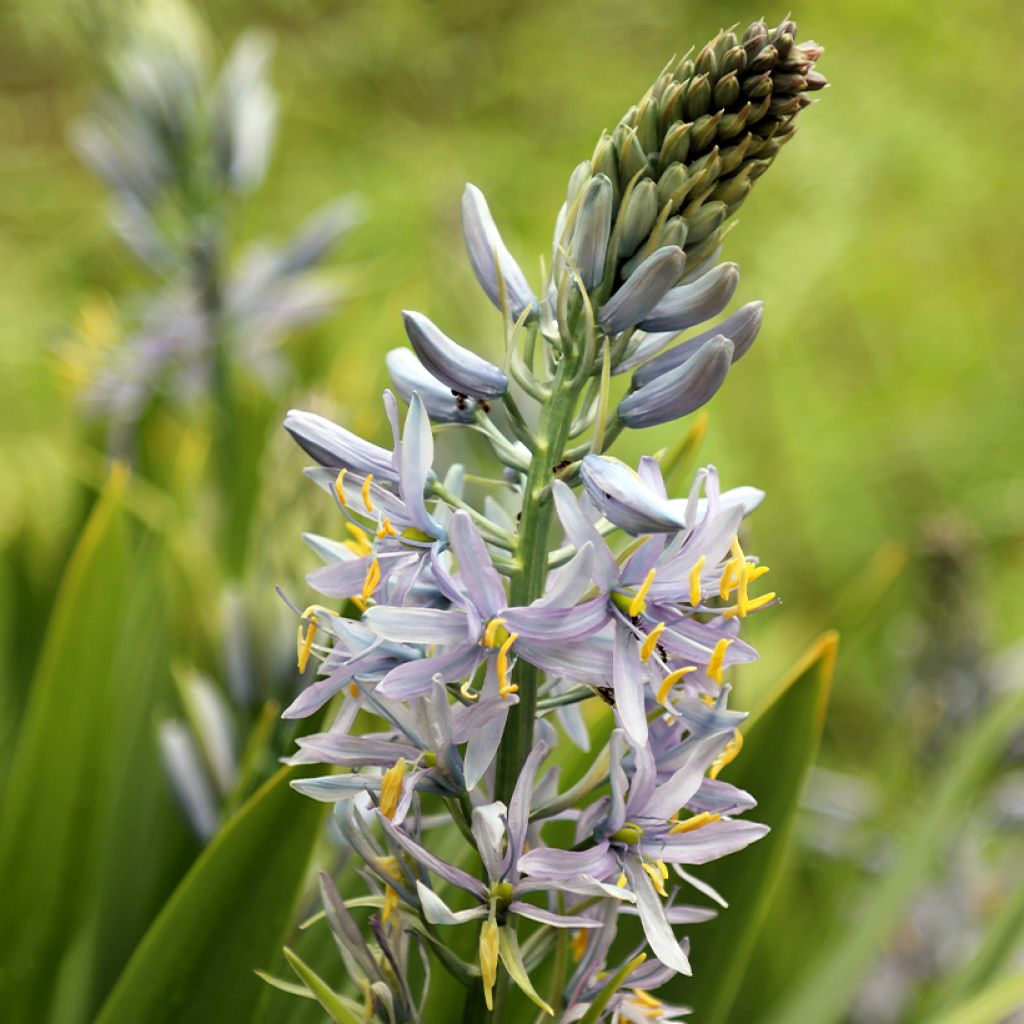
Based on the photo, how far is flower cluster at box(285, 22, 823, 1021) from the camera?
497mm

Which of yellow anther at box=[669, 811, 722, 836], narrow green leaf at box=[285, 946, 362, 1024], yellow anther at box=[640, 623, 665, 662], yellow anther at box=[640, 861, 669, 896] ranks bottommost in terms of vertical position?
narrow green leaf at box=[285, 946, 362, 1024]

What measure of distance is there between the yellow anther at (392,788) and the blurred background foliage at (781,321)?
56 cm

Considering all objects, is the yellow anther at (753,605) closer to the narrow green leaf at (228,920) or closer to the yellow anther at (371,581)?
the yellow anther at (371,581)

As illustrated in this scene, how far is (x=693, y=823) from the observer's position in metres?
0.51

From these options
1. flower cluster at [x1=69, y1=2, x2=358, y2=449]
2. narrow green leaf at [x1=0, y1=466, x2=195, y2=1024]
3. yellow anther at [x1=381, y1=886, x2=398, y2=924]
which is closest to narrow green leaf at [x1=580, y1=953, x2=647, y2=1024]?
yellow anther at [x1=381, y1=886, x2=398, y2=924]

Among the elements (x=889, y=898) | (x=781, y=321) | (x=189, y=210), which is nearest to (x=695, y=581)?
(x=889, y=898)

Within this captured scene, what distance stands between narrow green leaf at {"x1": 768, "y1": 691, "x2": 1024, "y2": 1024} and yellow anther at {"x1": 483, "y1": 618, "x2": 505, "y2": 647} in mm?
600

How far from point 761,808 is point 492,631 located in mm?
359

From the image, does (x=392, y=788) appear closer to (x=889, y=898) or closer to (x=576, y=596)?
(x=576, y=596)

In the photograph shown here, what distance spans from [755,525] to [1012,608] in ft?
1.88

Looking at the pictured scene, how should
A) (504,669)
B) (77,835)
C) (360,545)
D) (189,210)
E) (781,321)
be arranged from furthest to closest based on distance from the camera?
1. (781,321)
2. (189,210)
3. (77,835)
4. (360,545)
5. (504,669)

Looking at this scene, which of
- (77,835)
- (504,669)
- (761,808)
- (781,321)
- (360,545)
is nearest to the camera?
(504,669)

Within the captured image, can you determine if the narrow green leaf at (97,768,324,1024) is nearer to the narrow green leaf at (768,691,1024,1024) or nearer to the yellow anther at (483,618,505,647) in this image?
the yellow anther at (483,618,505,647)

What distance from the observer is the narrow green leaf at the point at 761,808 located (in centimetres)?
74
